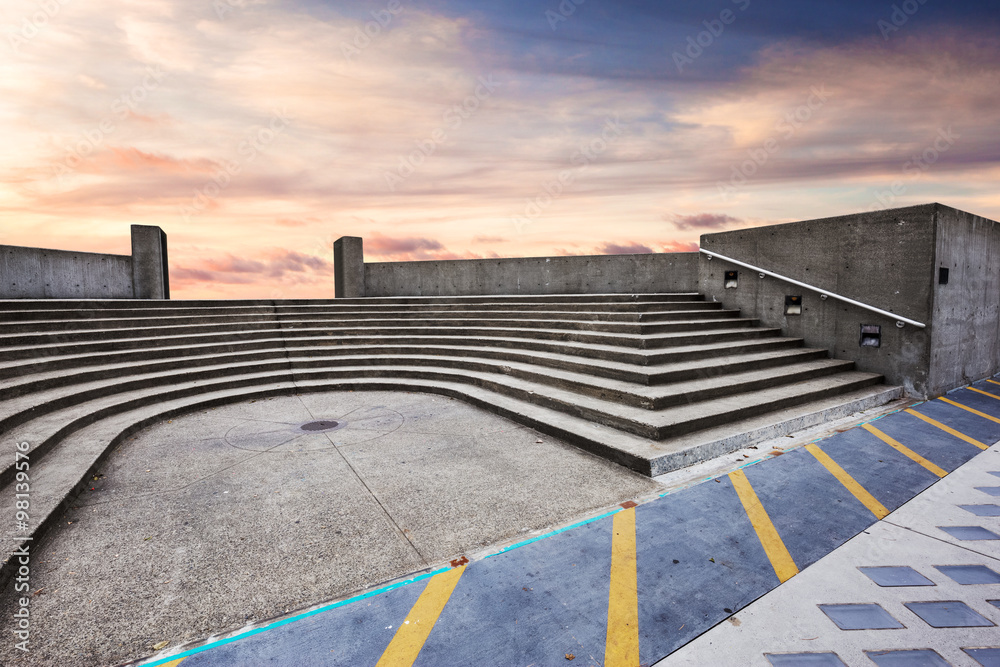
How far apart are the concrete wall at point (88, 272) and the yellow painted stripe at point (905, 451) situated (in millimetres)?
16159

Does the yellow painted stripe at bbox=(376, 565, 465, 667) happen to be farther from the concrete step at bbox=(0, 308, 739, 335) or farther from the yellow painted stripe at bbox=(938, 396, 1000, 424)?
the yellow painted stripe at bbox=(938, 396, 1000, 424)

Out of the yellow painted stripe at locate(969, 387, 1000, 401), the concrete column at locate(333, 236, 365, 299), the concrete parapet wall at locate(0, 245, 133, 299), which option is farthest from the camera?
the concrete column at locate(333, 236, 365, 299)

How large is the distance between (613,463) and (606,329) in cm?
384

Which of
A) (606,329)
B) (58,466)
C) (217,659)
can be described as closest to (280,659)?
(217,659)

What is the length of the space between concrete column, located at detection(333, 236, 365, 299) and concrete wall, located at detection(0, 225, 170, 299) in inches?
191

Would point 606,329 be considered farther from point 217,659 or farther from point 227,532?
point 217,659

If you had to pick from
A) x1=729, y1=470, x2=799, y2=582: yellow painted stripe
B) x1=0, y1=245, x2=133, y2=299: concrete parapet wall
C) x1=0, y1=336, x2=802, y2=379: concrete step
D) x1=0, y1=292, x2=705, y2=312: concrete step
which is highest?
x1=0, y1=245, x2=133, y2=299: concrete parapet wall

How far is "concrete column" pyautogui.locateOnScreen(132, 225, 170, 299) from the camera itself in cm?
1280

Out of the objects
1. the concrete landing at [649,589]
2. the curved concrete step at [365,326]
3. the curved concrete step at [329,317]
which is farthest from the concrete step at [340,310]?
the concrete landing at [649,589]

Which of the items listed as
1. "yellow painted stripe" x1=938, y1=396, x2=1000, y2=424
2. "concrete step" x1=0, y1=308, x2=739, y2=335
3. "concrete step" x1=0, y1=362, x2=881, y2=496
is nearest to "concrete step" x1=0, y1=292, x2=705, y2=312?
"concrete step" x1=0, y1=308, x2=739, y2=335

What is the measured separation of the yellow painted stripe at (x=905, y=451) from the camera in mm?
4688

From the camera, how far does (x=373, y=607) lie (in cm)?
277

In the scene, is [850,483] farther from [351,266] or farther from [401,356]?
[351,266]

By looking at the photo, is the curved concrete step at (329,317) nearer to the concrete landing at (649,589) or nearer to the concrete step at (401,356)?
the concrete step at (401,356)
